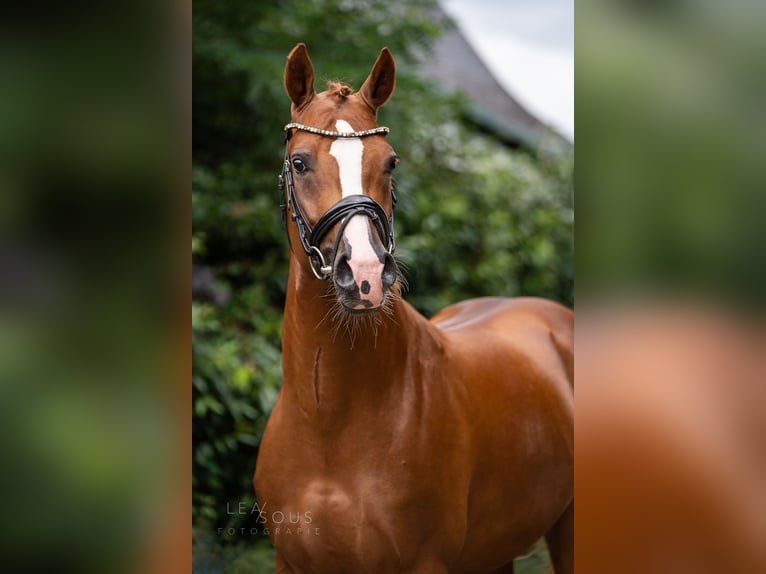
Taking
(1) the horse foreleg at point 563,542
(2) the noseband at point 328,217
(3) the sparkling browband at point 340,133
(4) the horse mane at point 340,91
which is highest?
(4) the horse mane at point 340,91

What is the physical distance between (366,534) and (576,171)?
128cm

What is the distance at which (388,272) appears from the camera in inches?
69.2

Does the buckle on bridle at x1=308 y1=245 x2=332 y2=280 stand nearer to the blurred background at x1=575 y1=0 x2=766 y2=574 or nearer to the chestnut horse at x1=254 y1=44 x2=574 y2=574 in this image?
the chestnut horse at x1=254 y1=44 x2=574 y2=574

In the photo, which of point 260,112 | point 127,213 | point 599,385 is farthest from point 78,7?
point 260,112

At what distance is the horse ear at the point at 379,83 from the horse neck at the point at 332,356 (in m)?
0.50

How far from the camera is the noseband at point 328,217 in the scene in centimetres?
179

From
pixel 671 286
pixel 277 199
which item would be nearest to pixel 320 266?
pixel 671 286

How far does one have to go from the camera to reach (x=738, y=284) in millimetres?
997

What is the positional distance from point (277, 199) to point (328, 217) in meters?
3.10

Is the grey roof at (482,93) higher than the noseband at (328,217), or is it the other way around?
the grey roof at (482,93)

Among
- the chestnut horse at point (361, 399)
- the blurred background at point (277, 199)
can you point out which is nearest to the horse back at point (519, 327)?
the chestnut horse at point (361, 399)

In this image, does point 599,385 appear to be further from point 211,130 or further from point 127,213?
point 211,130

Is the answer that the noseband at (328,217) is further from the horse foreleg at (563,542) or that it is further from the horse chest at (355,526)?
the horse foreleg at (563,542)

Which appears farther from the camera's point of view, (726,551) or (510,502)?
(510,502)
